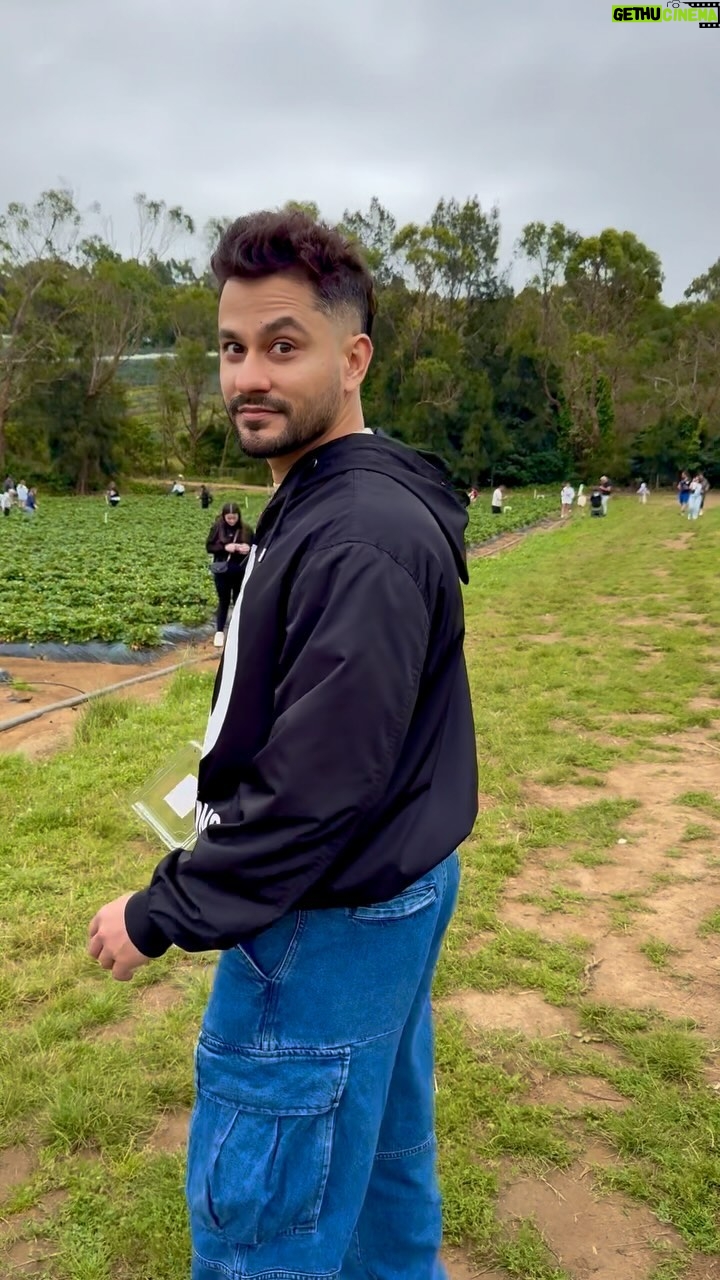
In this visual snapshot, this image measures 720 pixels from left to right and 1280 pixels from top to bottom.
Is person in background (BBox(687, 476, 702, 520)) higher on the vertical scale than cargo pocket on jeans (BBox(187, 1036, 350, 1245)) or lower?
higher

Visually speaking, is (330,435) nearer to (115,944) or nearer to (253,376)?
(253,376)

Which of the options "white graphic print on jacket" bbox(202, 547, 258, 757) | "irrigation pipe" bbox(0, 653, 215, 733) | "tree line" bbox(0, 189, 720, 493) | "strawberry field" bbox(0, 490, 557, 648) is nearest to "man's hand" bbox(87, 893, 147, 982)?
"white graphic print on jacket" bbox(202, 547, 258, 757)

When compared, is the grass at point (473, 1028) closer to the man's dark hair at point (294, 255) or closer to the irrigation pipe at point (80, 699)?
the irrigation pipe at point (80, 699)

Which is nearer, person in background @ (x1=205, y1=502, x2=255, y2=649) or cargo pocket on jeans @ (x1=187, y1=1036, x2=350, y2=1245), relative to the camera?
cargo pocket on jeans @ (x1=187, y1=1036, x2=350, y2=1245)

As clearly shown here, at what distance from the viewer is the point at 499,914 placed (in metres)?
3.68

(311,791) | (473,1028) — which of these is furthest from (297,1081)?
(473,1028)

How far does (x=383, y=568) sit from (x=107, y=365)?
43098 mm

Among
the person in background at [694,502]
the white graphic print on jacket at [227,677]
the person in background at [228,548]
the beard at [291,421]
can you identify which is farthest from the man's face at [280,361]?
the person in background at [694,502]

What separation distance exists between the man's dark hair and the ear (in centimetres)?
5

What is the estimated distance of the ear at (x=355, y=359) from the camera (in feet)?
4.75

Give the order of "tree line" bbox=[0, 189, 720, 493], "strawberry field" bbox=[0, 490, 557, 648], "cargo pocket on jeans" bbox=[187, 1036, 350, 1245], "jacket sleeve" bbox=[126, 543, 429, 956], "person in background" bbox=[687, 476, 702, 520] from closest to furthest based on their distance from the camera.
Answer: "jacket sleeve" bbox=[126, 543, 429, 956] < "cargo pocket on jeans" bbox=[187, 1036, 350, 1245] < "strawberry field" bbox=[0, 490, 557, 648] < "person in background" bbox=[687, 476, 702, 520] < "tree line" bbox=[0, 189, 720, 493]

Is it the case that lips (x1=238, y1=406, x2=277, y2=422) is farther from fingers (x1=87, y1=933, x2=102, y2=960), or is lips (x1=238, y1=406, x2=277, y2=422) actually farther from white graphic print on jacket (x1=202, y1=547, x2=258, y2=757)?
fingers (x1=87, y1=933, x2=102, y2=960)

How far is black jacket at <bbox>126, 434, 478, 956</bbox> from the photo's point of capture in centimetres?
112

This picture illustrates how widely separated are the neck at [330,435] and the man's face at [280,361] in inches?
0.4
